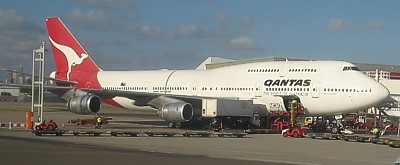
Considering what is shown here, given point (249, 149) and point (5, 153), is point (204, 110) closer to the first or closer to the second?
point (249, 149)

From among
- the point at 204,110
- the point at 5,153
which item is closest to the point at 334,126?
the point at 204,110

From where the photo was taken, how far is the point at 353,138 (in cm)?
2583

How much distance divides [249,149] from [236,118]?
1266 cm

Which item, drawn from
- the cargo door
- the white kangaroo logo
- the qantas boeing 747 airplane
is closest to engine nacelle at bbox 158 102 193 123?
the qantas boeing 747 airplane

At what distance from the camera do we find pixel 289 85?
31.2 meters

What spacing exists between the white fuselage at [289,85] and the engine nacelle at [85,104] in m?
5.93

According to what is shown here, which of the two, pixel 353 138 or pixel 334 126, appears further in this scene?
pixel 334 126

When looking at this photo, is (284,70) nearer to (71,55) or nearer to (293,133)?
(293,133)

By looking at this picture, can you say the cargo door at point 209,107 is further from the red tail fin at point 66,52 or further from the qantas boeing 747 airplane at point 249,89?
the red tail fin at point 66,52

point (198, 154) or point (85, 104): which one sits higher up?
point (85, 104)

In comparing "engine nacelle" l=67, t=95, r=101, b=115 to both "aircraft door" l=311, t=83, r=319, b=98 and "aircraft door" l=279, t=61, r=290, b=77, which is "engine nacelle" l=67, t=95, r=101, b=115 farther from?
"aircraft door" l=311, t=83, r=319, b=98

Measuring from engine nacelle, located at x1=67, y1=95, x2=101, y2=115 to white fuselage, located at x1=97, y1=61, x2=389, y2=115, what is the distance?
19.5 ft

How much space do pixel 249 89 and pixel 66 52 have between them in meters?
15.2

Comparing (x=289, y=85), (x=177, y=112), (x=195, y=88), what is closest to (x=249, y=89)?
(x=289, y=85)
